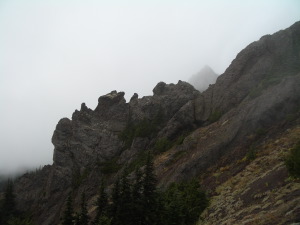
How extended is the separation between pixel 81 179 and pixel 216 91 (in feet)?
116

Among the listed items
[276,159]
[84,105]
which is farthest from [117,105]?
[276,159]

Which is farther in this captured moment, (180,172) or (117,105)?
(117,105)

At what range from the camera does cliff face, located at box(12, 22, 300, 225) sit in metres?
37.2

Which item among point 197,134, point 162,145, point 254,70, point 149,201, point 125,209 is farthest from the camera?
point 162,145

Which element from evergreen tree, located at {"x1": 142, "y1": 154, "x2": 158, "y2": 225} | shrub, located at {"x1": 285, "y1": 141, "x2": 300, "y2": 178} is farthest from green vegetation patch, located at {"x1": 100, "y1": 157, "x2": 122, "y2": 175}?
shrub, located at {"x1": 285, "y1": 141, "x2": 300, "y2": 178}

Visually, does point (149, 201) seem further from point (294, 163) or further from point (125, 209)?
point (294, 163)

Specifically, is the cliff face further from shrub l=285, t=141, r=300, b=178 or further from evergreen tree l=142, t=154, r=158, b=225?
evergreen tree l=142, t=154, r=158, b=225

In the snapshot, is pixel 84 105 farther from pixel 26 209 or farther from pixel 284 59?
pixel 284 59

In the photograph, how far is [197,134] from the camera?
53.2 metres

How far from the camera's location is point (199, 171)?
43312 mm

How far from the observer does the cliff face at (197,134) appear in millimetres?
37150

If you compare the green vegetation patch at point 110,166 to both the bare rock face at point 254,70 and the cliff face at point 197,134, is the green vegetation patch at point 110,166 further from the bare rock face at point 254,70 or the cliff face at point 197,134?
the bare rock face at point 254,70

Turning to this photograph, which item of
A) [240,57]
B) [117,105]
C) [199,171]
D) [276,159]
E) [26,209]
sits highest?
[117,105]

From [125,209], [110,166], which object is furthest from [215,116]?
[125,209]
